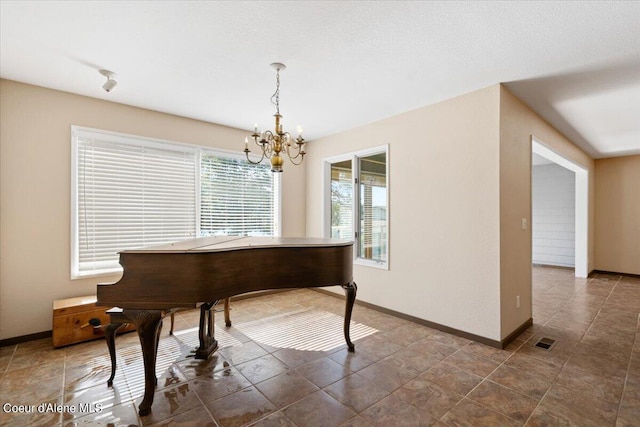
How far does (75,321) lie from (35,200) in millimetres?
1263

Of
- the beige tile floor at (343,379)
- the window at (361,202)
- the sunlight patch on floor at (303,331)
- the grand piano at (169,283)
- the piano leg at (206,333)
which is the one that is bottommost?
the sunlight patch on floor at (303,331)

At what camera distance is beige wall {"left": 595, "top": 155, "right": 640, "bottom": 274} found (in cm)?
600

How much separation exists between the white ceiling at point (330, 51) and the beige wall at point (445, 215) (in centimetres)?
32

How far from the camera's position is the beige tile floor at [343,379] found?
1852 millimetres

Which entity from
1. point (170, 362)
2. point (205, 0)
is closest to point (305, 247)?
point (170, 362)

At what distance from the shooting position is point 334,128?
4.42m

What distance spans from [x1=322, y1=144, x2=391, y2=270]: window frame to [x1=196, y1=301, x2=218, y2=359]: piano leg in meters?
2.16

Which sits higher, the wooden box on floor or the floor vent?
the wooden box on floor

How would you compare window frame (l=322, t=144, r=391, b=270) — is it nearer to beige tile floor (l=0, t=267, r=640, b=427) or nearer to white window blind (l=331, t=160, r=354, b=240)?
white window blind (l=331, t=160, r=354, b=240)

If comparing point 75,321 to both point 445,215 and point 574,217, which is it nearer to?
point 445,215

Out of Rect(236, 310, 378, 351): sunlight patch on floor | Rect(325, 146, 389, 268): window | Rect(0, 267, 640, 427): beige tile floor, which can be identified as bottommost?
Rect(236, 310, 378, 351): sunlight patch on floor

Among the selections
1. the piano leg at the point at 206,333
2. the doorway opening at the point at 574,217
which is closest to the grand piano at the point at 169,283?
the piano leg at the point at 206,333

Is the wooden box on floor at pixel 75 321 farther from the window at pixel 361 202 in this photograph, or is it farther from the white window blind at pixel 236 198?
the window at pixel 361 202

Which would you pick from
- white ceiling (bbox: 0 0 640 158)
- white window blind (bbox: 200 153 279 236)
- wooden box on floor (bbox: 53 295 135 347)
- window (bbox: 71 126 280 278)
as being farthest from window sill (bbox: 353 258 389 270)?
wooden box on floor (bbox: 53 295 135 347)
